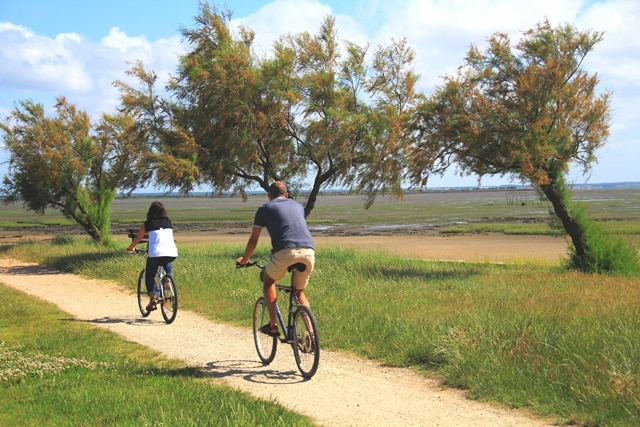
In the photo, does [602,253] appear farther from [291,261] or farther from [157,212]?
[291,261]

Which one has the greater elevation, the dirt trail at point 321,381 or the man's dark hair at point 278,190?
the man's dark hair at point 278,190

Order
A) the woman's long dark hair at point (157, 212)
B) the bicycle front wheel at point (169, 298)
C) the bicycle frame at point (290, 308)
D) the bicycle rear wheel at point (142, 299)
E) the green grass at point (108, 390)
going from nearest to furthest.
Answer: the green grass at point (108, 390) < the bicycle frame at point (290, 308) < the bicycle front wheel at point (169, 298) < the woman's long dark hair at point (157, 212) < the bicycle rear wheel at point (142, 299)

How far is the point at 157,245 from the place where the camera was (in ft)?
36.3

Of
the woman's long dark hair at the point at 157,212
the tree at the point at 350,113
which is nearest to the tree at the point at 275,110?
the tree at the point at 350,113

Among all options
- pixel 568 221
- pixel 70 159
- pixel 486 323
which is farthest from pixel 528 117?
pixel 70 159

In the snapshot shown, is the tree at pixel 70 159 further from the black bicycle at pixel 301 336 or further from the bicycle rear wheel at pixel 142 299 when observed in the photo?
the black bicycle at pixel 301 336

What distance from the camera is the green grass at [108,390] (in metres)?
5.84

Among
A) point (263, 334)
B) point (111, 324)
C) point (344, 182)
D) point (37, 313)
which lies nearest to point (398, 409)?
point (263, 334)

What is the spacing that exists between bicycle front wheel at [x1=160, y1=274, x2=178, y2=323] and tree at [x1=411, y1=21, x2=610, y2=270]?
10009mm

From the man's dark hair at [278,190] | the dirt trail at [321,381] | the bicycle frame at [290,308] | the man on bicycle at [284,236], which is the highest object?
the man's dark hair at [278,190]

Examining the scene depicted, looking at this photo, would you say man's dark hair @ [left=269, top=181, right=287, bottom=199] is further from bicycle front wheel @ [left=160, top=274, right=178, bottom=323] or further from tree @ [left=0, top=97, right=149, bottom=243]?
tree @ [left=0, top=97, right=149, bottom=243]

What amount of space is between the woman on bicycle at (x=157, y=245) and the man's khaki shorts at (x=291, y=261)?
4.14 metres

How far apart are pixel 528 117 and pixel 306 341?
42.1 ft

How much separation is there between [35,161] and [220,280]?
579 inches
